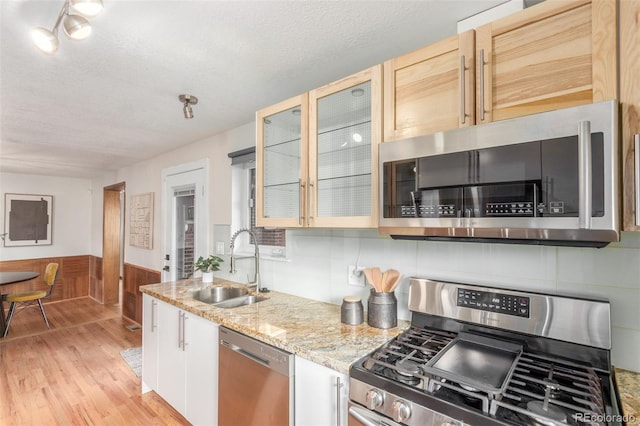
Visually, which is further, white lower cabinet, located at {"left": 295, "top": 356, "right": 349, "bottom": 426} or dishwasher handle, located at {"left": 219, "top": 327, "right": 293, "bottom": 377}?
dishwasher handle, located at {"left": 219, "top": 327, "right": 293, "bottom": 377}

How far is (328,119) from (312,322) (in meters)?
1.10

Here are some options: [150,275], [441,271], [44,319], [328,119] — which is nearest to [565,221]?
[441,271]

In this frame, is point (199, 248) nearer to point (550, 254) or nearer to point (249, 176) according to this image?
point (249, 176)

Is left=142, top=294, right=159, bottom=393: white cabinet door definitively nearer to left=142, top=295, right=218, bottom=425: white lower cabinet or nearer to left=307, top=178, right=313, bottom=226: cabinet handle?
left=142, top=295, right=218, bottom=425: white lower cabinet

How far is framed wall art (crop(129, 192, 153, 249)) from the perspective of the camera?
3.97 metres

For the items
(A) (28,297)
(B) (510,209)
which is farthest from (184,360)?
(A) (28,297)

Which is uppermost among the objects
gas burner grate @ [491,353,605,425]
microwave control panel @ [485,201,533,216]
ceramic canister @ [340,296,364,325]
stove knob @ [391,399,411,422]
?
microwave control panel @ [485,201,533,216]

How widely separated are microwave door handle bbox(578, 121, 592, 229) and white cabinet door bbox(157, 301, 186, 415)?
6.98ft

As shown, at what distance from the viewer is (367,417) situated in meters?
1.12

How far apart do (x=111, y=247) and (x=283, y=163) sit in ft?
16.2

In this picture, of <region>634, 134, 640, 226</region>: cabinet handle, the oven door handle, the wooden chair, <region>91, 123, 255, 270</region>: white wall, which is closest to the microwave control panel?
<region>634, 134, 640, 226</region>: cabinet handle

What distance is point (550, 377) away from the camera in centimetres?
107

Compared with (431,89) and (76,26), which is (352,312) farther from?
(76,26)

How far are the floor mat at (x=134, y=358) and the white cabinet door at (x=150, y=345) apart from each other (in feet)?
1.63
